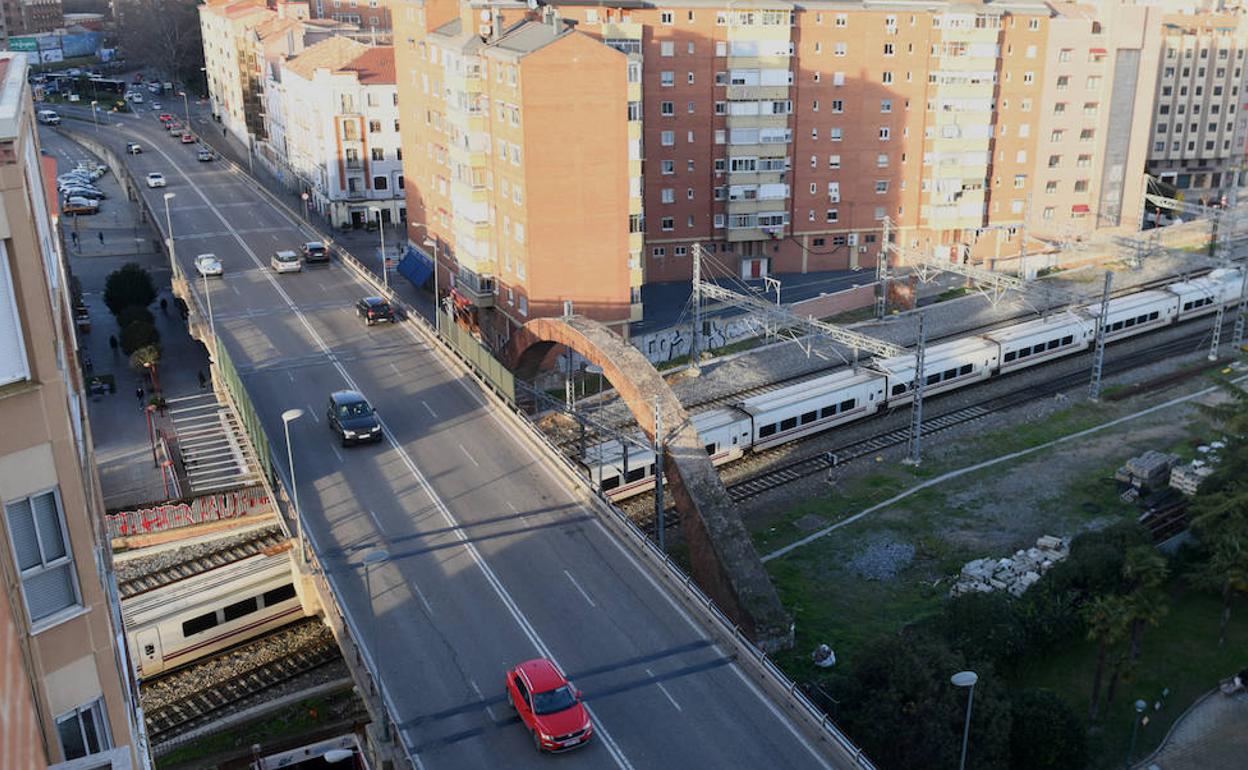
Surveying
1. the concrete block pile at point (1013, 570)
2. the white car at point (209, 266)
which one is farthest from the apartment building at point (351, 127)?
the concrete block pile at point (1013, 570)

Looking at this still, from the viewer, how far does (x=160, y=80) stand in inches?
7623

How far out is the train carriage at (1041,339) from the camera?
65.8m

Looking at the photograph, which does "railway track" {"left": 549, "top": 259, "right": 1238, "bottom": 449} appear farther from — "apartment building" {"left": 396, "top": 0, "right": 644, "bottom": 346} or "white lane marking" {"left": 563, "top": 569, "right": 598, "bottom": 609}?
"white lane marking" {"left": 563, "top": 569, "right": 598, "bottom": 609}

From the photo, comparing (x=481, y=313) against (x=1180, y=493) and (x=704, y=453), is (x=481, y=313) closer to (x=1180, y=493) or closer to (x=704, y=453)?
(x=704, y=453)

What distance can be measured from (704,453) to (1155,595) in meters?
16.0

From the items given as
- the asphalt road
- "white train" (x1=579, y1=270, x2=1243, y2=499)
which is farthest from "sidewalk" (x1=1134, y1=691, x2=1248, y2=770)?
"white train" (x1=579, y1=270, x2=1243, y2=499)

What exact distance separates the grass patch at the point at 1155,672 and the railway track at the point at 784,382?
19864 millimetres

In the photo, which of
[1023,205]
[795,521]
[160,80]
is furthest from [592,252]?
[160,80]

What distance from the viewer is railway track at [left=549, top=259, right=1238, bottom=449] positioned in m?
53.8

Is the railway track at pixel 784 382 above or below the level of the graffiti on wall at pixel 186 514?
below

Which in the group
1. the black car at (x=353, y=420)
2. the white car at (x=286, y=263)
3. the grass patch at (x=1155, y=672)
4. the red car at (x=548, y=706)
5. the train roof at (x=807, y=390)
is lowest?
the grass patch at (x=1155, y=672)

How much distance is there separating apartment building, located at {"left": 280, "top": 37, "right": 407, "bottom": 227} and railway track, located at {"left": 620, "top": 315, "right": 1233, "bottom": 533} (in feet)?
164

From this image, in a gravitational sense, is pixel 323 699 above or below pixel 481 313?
below

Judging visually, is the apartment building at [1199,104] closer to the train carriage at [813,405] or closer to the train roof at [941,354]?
the train roof at [941,354]
